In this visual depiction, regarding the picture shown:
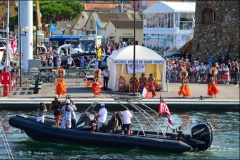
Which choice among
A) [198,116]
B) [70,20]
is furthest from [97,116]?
[70,20]

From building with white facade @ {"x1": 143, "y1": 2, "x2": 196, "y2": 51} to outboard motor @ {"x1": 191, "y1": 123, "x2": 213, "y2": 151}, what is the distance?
39185 millimetres

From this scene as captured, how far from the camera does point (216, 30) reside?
189 feet

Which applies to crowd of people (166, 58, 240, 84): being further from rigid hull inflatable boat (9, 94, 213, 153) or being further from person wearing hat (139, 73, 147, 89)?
rigid hull inflatable boat (9, 94, 213, 153)

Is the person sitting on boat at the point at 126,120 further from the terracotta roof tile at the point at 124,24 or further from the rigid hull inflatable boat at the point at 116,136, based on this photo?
the terracotta roof tile at the point at 124,24

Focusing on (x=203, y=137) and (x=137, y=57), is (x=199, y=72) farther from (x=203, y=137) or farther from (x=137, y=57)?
(x=203, y=137)

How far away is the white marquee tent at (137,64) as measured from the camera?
4181cm

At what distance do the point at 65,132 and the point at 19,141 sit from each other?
2283mm

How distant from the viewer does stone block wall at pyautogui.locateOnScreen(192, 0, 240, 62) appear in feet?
184

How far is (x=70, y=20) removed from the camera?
11462 centimetres

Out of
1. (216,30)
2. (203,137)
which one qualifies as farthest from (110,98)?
(216,30)

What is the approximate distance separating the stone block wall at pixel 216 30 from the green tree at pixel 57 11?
45.6m

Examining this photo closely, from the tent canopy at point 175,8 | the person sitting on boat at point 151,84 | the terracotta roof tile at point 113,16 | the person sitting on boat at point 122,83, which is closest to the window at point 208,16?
the tent canopy at point 175,8

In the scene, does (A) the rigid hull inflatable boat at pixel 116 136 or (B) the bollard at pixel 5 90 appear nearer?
(A) the rigid hull inflatable boat at pixel 116 136

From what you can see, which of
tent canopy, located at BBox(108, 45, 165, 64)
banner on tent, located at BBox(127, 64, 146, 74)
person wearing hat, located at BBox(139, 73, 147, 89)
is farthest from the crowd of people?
person wearing hat, located at BBox(139, 73, 147, 89)
